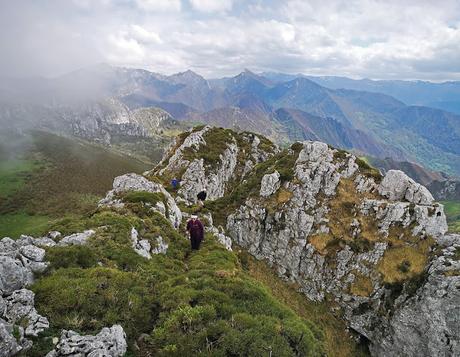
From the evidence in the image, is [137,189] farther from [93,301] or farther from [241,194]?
[93,301]

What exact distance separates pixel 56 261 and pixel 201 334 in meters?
9.63

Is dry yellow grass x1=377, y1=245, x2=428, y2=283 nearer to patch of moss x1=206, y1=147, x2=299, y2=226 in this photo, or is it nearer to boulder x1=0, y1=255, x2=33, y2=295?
Answer: patch of moss x1=206, y1=147, x2=299, y2=226

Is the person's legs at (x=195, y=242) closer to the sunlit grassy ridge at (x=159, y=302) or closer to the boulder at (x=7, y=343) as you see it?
the sunlit grassy ridge at (x=159, y=302)

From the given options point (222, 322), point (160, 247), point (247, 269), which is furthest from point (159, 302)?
point (247, 269)

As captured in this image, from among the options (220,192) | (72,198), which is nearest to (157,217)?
(220,192)

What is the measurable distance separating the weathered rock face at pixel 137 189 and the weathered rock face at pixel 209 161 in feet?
47.0

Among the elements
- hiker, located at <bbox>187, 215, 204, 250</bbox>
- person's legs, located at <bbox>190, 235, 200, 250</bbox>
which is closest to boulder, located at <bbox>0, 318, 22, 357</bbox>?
hiker, located at <bbox>187, 215, 204, 250</bbox>

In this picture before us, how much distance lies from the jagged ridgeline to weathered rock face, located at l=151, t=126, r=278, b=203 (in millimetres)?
442

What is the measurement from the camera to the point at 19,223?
12062cm

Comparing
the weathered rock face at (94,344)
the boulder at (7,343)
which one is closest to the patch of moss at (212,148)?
the weathered rock face at (94,344)

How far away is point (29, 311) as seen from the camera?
1309 centimetres

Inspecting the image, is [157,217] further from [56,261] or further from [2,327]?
[2,327]

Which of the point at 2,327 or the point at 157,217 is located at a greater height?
the point at 2,327

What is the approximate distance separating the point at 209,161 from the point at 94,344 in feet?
206
